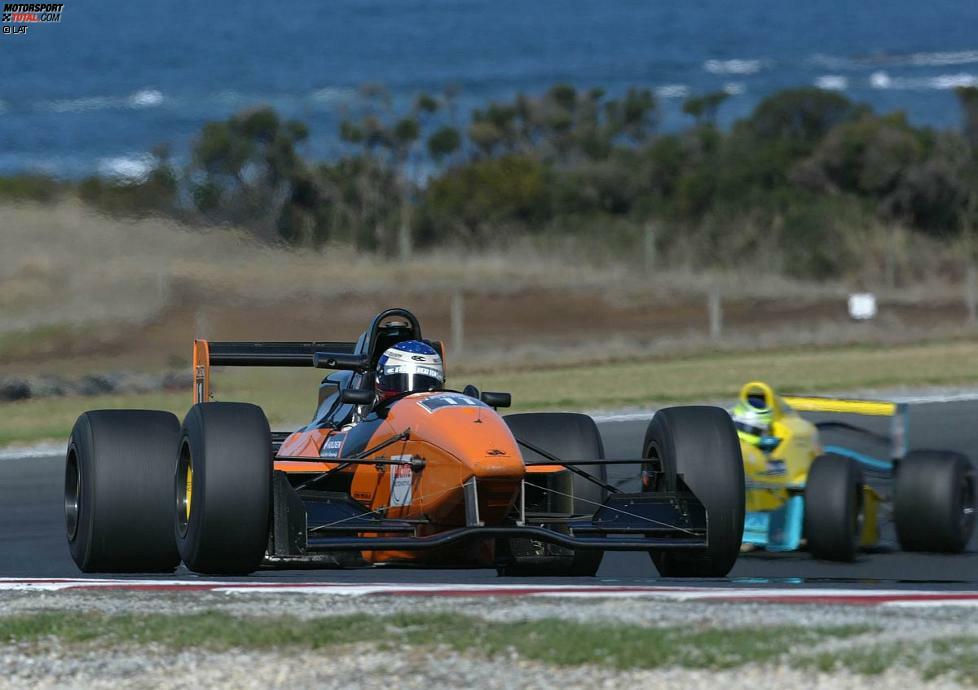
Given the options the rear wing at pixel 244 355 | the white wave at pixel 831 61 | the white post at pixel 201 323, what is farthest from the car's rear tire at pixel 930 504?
the white wave at pixel 831 61

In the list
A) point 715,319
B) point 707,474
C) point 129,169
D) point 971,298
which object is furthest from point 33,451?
point 971,298

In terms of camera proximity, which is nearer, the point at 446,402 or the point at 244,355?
the point at 446,402

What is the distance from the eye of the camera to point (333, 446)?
32.0 feet

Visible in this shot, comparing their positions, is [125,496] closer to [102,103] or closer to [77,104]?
[102,103]

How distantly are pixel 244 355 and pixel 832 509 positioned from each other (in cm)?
364

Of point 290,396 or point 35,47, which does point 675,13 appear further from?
point 290,396

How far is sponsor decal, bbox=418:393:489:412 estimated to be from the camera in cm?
886

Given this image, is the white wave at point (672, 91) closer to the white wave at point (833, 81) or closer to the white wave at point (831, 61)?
the white wave at point (833, 81)

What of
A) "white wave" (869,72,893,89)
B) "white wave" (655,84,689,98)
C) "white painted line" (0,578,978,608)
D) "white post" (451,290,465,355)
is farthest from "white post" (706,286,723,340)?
"white wave" (869,72,893,89)

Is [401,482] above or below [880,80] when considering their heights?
below

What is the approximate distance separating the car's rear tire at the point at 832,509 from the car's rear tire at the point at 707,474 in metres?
1.57

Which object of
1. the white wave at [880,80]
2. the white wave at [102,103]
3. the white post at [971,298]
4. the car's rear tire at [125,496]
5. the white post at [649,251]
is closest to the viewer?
the car's rear tire at [125,496]

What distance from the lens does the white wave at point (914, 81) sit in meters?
82.9

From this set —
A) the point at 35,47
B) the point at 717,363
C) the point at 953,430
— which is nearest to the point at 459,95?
the point at 35,47
